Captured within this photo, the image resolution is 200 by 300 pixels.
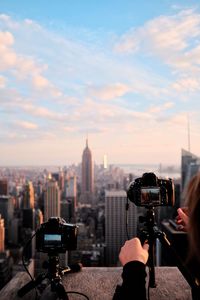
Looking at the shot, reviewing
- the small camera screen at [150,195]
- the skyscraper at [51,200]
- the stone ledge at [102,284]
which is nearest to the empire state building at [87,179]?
the skyscraper at [51,200]

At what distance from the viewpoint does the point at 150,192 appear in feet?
6.86

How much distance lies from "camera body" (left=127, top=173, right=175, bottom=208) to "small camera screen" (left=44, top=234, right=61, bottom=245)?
478mm

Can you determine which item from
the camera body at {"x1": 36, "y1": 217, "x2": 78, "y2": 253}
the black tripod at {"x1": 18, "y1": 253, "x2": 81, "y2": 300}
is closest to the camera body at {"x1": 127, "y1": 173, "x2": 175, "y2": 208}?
the camera body at {"x1": 36, "y1": 217, "x2": 78, "y2": 253}

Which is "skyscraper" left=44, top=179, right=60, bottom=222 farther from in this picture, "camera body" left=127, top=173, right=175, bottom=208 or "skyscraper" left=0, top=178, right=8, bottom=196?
"camera body" left=127, top=173, right=175, bottom=208

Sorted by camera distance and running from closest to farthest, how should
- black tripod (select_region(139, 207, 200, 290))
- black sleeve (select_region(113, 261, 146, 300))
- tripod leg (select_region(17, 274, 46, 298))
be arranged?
1. black sleeve (select_region(113, 261, 146, 300))
2. black tripod (select_region(139, 207, 200, 290))
3. tripod leg (select_region(17, 274, 46, 298))

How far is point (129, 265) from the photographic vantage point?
1.23 meters

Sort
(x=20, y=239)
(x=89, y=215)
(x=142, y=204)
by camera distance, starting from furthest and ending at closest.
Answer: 1. (x=89, y=215)
2. (x=20, y=239)
3. (x=142, y=204)

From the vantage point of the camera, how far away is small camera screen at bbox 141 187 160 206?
208cm

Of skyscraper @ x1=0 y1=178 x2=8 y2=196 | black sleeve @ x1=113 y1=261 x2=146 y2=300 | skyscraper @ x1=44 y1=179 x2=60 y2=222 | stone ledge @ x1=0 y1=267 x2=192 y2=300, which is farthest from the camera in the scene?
→ skyscraper @ x1=0 y1=178 x2=8 y2=196

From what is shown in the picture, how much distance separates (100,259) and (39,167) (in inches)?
929

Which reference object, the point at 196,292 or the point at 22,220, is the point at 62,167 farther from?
the point at 196,292

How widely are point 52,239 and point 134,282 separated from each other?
1004 mm

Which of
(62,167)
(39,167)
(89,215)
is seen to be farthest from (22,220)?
(62,167)

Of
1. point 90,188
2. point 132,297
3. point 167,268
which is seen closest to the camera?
point 132,297
